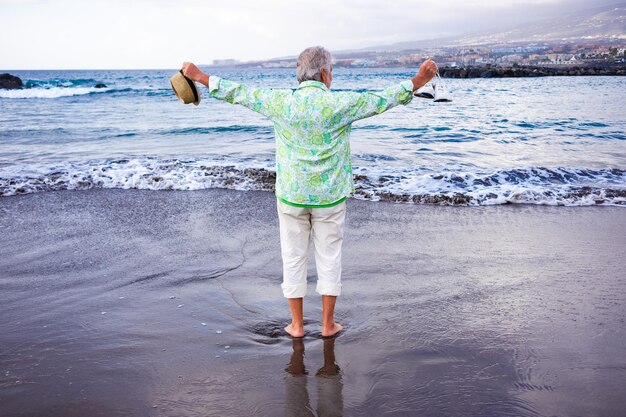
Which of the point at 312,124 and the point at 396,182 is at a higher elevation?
the point at 312,124

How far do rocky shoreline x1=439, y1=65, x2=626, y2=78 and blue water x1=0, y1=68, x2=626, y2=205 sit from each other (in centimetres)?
3369

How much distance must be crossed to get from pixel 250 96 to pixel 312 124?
1.39 feet

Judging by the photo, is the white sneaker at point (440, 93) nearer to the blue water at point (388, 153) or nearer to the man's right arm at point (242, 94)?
the man's right arm at point (242, 94)

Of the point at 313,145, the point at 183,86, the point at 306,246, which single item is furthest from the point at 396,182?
the point at 183,86

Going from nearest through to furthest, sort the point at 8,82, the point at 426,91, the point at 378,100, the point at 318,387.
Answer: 1. the point at 318,387
2. the point at 378,100
3. the point at 426,91
4. the point at 8,82

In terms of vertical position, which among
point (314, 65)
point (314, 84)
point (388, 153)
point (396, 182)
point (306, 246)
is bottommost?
point (396, 182)

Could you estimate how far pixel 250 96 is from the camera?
3176 mm

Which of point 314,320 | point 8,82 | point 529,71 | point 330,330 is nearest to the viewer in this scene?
point 330,330

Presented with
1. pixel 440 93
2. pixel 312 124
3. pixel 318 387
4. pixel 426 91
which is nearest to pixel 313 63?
pixel 312 124

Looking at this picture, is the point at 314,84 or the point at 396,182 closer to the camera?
the point at 314,84

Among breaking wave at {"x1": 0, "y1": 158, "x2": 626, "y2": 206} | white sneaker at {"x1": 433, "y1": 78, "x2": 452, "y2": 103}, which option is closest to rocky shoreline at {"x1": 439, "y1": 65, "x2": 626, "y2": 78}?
breaking wave at {"x1": 0, "y1": 158, "x2": 626, "y2": 206}

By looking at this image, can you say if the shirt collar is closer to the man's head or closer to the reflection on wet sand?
the man's head

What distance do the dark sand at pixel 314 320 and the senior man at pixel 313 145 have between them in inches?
21.6

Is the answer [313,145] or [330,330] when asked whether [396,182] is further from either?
[313,145]
